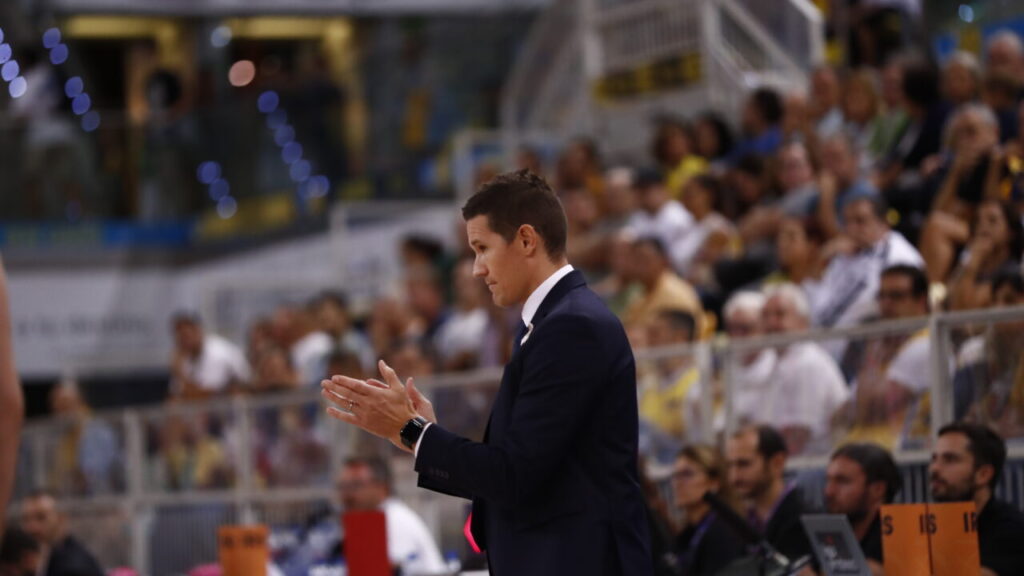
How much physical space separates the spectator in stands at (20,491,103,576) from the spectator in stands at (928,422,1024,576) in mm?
4514

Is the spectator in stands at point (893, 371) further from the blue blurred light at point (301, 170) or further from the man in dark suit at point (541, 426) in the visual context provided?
the blue blurred light at point (301, 170)

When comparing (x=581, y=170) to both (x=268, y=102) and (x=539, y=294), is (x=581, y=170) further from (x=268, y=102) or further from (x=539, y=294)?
(x=539, y=294)

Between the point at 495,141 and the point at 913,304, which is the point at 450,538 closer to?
the point at 913,304

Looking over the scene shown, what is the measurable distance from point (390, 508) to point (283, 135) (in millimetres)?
9281

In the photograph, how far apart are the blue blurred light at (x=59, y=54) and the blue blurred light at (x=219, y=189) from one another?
3.24m

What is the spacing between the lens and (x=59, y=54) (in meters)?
19.7

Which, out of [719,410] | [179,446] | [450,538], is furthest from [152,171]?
[719,410]

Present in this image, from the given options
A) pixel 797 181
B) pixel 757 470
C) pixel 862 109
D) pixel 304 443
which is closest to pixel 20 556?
pixel 304 443

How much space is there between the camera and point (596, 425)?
362 centimetres

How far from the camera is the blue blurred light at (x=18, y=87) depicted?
17672 millimetres

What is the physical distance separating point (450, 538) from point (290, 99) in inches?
347

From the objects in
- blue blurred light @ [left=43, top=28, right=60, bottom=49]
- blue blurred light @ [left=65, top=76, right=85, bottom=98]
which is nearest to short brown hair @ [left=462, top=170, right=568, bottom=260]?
blue blurred light @ [left=65, top=76, right=85, bottom=98]

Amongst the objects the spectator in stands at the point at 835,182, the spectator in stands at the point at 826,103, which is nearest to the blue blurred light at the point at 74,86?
the spectator in stands at the point at 826,103

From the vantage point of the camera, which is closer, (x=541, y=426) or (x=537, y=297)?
(x=541, y=426)
